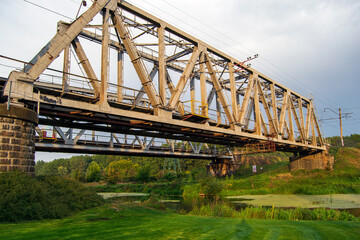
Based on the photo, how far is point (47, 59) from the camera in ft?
50.1

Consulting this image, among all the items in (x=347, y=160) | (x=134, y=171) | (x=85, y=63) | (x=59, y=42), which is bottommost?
(x=134, y=171)

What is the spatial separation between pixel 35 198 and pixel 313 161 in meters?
54.6

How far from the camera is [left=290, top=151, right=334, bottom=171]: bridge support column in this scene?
51.9m

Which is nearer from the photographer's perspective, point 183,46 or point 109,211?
point 109,211

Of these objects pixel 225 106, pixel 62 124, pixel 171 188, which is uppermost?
pixel 225 106

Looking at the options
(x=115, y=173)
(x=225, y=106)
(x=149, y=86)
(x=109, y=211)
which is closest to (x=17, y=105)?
(x=109, y=211)

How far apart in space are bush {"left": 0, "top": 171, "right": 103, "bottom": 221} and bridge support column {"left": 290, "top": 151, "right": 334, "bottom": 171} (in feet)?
162

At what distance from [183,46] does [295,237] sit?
70.6ft

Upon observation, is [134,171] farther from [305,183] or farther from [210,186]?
[305,183]

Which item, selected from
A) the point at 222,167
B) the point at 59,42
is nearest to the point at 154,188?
the point at 222,167

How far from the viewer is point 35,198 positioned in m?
10.7

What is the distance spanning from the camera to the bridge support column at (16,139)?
39.5 feet

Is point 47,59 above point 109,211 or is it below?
above

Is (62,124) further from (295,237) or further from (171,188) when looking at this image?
(171,188)
